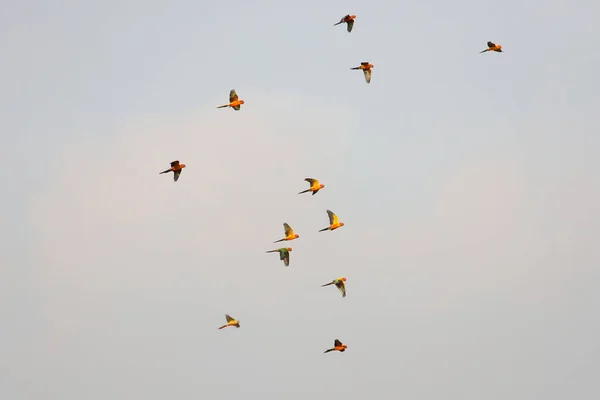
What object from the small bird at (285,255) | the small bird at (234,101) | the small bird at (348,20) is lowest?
the small bird at (285,255)

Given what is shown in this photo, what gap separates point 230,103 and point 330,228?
774 inches

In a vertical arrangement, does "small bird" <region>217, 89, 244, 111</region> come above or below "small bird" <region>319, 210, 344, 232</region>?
above

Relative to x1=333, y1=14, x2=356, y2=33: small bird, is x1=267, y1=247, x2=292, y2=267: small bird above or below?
below

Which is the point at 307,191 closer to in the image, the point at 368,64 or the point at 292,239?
the point at 292,239

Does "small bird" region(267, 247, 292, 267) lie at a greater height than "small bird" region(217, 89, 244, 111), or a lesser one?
lesser

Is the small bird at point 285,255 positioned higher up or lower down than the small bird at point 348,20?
lower down

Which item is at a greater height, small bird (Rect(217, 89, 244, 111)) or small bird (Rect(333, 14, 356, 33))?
small bird (Rect(333, 14, 356, 33))

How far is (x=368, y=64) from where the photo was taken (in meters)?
148

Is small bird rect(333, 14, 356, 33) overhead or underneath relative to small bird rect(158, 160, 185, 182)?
overhead

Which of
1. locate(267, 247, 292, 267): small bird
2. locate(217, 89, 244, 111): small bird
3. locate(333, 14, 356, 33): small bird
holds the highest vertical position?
locate(333, 14, 356, 33): small bird

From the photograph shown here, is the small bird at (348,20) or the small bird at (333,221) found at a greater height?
the small bird at (348,20)

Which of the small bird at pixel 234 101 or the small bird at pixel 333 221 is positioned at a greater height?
the small bird at pixel 234 101

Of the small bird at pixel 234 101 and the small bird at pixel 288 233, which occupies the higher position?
the small bird at pixel 234 101

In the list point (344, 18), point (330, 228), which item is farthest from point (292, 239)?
point (344, 18)
